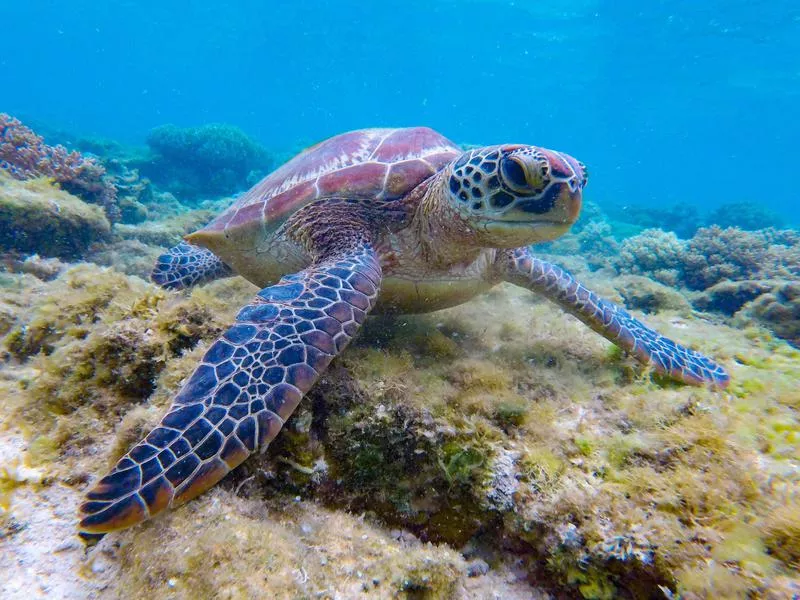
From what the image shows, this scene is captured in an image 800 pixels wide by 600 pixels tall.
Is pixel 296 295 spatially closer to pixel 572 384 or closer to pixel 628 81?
pixel 572 384

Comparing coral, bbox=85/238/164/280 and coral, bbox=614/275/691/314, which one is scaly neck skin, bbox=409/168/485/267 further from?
coral, bbox=85/238/164/280

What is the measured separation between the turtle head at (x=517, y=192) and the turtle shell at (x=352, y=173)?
0.68 metres

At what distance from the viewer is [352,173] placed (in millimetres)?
3541

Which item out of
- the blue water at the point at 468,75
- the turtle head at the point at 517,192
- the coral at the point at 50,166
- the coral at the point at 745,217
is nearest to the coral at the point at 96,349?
the turtle head at the point at 517,192

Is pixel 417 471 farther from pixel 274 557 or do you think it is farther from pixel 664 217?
pixel 664 217

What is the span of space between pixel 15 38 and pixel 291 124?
259 feet

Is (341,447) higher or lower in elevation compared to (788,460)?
lower

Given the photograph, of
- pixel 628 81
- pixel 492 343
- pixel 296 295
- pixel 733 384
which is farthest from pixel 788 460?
pixel 628 81

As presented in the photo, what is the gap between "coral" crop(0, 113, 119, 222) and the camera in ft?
25.0

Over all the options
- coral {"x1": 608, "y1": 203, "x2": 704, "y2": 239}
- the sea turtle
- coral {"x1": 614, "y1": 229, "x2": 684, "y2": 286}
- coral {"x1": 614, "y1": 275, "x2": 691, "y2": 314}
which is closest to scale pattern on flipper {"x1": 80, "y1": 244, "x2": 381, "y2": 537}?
the sea turtle

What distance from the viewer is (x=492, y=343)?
3.21 metres

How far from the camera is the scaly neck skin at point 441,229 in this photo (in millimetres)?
3096

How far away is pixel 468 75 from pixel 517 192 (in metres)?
93.9

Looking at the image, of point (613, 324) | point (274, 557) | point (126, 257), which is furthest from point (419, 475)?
point (126, 257)
